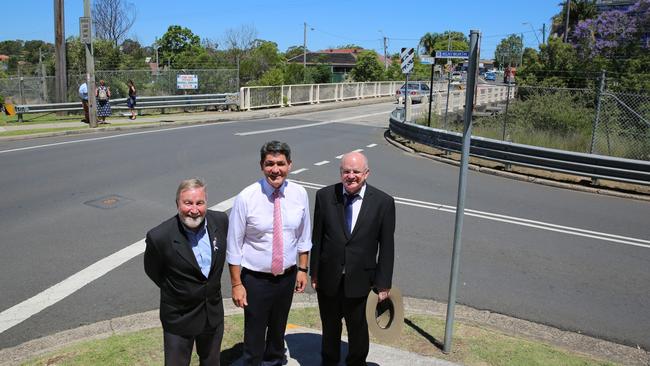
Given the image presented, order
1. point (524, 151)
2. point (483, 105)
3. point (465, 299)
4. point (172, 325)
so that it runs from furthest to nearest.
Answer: point (483, 105), point (524, 151), point (465, 299), point (172, 325)

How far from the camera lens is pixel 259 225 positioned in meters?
3.43

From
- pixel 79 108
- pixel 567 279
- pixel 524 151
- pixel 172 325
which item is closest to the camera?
pixel 172 325

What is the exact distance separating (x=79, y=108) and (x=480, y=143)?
→ 1695cm

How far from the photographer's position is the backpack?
20.9 m

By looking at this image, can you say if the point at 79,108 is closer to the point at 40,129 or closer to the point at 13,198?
the point at 40,129

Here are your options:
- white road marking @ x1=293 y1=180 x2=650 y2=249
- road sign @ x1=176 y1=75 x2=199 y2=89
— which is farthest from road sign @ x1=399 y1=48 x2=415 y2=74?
road sign @ x1=176 y1=75 x2=199 y2=89

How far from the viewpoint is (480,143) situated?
13562 millimetres

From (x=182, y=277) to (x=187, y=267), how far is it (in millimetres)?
77

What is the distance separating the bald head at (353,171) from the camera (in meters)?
3.51

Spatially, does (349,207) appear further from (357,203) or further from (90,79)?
(90,79)

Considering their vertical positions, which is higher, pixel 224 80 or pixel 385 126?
pixel 224 80

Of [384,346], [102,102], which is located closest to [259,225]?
[384,346]

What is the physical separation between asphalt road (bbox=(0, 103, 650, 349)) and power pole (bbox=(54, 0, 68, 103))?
9174 mm

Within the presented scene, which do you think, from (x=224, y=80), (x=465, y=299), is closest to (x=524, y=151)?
(x=465, y=299)
